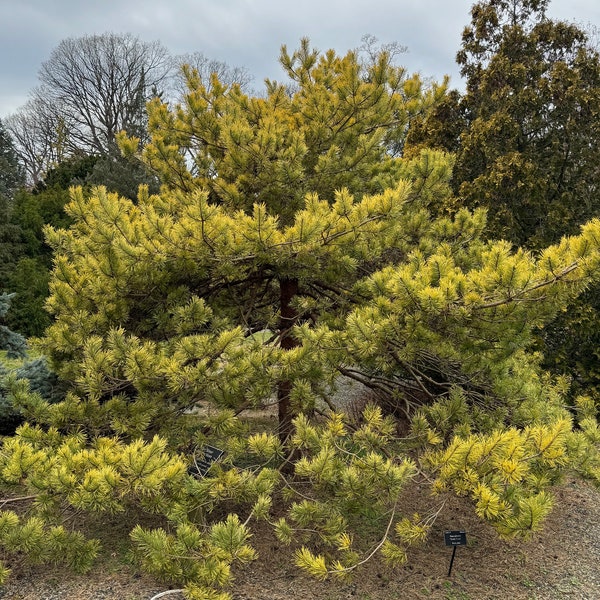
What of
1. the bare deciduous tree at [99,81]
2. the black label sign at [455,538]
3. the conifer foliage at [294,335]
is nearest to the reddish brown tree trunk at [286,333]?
the conifer foliage at [294,335]

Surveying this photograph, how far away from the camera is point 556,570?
2865mm

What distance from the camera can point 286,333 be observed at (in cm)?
308

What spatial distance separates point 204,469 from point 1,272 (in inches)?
364

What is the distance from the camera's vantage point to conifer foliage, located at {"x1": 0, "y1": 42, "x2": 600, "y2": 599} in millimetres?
1980

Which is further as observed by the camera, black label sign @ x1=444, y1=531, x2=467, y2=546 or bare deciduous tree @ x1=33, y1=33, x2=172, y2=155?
bare deciduous tree @ x1=33, y1=33, x2=172, y2=155

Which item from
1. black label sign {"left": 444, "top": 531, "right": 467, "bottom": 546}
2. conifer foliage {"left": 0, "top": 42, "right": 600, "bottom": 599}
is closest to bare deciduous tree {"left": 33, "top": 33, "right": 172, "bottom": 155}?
conifer foliage {"left": 0, "top": 42, "right": 600, "bottom": 599}

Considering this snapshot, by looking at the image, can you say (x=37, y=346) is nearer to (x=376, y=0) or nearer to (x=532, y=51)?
(x=376, y=0)

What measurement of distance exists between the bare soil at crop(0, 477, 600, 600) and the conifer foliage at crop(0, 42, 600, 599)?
20cm

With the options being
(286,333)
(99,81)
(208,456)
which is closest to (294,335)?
(286,333)

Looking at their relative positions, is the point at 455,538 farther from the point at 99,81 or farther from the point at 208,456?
the point at 99,81

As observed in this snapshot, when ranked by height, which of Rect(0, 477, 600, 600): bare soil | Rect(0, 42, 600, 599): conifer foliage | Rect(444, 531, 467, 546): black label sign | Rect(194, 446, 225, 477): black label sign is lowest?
Rect(0, 477, 600, 600): bare soil

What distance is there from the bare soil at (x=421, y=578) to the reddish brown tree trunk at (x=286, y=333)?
2.37 ft

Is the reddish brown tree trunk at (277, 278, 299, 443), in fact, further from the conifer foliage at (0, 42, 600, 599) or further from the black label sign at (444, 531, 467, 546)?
the black label sign at (444, 531, 467, 546)

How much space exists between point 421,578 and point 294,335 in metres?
→ 1.54
